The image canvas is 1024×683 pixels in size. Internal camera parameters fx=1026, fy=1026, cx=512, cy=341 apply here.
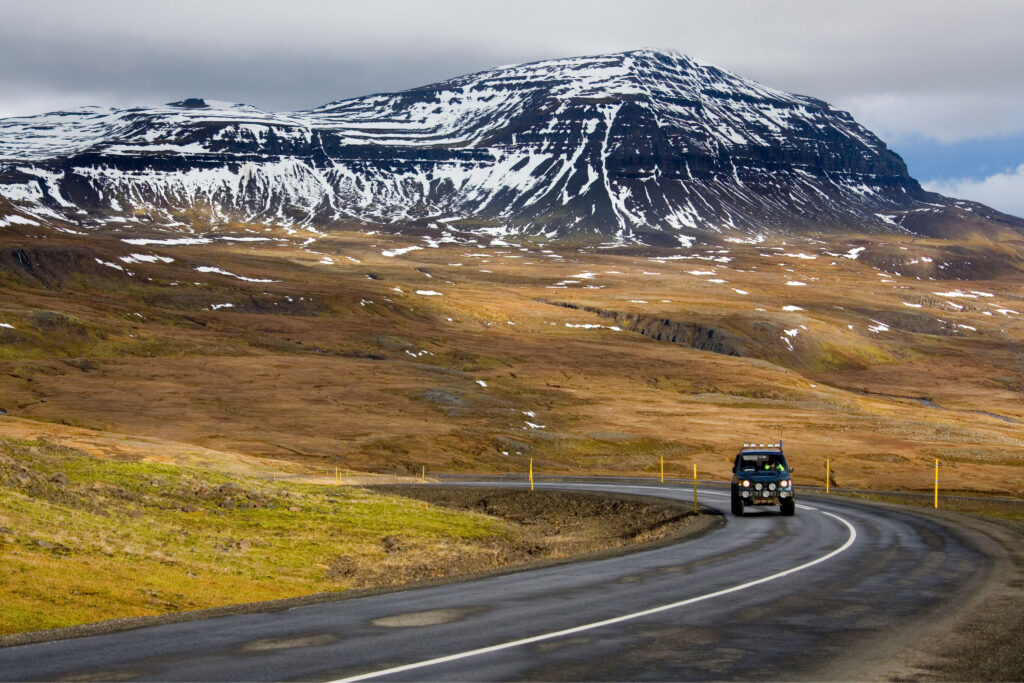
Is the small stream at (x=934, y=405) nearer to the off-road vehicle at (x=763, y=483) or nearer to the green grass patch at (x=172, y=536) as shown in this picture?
the off-road vehicle at (x=763, y=483)

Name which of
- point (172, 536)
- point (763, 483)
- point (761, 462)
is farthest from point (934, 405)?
point (172, 536)

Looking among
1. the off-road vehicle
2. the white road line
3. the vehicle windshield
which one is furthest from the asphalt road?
the vehicle windshield

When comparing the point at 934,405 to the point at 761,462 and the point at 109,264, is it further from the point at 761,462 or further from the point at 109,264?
→ the point at 109,264

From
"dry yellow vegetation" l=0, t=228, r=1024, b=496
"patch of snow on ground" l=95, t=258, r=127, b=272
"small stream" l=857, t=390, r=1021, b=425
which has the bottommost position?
"small stream" l=857, t=390, r=1021, b=425

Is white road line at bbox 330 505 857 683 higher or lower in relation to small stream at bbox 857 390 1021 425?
higher

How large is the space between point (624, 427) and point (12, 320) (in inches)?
3107

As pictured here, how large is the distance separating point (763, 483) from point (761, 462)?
1.03 m

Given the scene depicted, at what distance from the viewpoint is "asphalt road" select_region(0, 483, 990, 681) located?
1281 cm

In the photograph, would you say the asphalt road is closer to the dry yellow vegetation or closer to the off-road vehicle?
the off-road vehicle

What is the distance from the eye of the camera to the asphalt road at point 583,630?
12812mm

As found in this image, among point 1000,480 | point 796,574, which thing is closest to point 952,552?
point 796,574

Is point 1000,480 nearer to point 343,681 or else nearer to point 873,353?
point 343,681

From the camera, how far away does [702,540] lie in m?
29.7

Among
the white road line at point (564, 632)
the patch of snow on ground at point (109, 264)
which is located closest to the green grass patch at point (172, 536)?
the white road line at point (564, 632)
